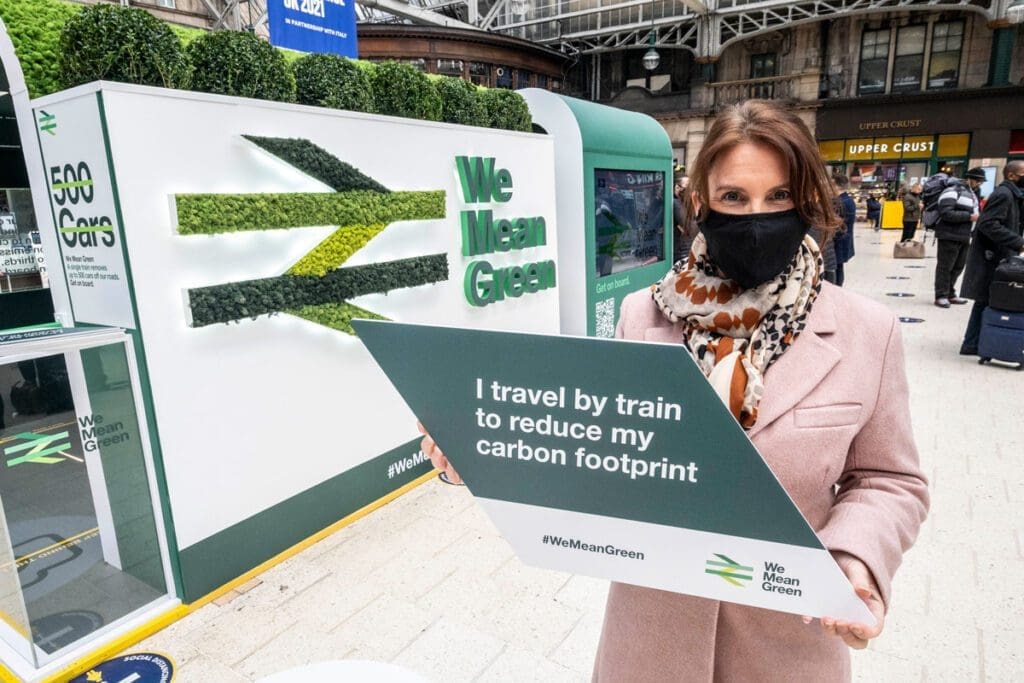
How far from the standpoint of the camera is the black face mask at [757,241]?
47.0 inches

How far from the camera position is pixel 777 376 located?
1132mm

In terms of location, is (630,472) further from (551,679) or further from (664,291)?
(551,679)

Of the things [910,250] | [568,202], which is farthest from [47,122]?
[910,250]

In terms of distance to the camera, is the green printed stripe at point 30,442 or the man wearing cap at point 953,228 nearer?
the green printed stripe at point 30,442

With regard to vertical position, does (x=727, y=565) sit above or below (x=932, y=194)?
below

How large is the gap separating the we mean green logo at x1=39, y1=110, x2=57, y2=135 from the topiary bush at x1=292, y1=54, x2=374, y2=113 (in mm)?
1063

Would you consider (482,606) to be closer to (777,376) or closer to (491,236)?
(777,376)

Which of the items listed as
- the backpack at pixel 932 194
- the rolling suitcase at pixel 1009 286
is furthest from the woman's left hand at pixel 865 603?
the backpack at pixel 932 194

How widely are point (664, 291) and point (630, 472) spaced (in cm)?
50

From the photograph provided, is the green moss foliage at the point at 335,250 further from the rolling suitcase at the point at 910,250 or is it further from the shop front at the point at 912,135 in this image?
the shop front at the point at 912,135

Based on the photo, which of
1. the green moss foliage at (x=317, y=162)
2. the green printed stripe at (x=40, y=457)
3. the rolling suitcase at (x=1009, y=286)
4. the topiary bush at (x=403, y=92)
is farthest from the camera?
the rolling suitcase at (x=1009, y=286)

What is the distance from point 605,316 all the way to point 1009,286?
3.44 meters

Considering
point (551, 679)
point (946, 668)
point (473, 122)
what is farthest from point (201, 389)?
point (946, 668)

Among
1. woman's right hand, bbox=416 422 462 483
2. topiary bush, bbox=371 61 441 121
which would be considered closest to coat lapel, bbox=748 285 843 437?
woman's right hand, bbox=416 422 462 483
